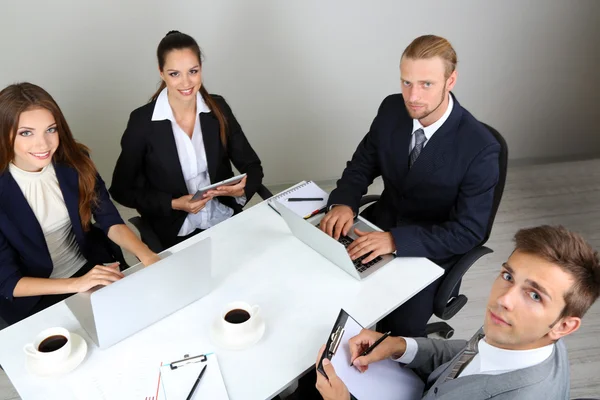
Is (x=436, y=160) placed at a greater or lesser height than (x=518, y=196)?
greater

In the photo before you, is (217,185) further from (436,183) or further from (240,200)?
(436,183)

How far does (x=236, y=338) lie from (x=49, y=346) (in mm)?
514

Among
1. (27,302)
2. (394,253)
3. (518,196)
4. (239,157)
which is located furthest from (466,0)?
(27,302)

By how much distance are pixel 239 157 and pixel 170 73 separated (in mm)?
509

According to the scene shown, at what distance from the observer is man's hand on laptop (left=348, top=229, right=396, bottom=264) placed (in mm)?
1921

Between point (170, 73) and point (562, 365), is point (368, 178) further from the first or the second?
point (562, 365)

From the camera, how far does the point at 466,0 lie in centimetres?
320

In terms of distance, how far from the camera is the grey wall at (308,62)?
283 cm

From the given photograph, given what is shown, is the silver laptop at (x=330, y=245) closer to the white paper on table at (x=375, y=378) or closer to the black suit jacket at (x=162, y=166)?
the white paper on table at (x=375, y=378)

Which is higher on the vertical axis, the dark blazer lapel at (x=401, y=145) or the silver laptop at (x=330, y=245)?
the dark blazer lapel at (x=401, y=145)

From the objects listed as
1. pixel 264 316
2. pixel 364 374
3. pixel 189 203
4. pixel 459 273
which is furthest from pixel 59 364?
pixel 459 273

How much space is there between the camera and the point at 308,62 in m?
3.21

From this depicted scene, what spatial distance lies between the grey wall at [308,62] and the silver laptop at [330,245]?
54.4 inches

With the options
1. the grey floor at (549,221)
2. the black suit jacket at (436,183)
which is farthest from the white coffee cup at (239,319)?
the grey floor at (549,221)
